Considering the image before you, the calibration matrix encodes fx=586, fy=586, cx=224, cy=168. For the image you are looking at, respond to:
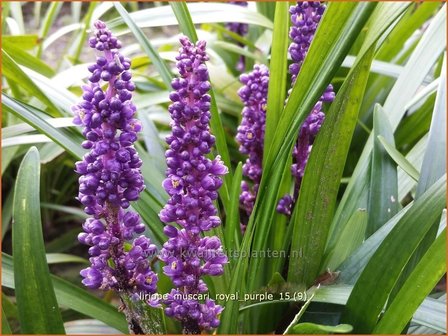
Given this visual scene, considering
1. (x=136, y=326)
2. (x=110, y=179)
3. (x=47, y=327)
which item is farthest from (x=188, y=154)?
(x=47, y=327)

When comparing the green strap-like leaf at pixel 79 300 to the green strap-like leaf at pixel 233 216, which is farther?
the green strap-like leaf at pixel 79 300

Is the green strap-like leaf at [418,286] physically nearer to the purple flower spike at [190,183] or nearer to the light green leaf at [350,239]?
the light green leaf at [350,239]

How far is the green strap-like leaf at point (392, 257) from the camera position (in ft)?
4.80

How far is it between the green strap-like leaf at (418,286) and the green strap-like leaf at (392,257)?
6 centimetres

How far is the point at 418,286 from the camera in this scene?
1.40 m

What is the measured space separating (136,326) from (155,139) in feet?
3.31

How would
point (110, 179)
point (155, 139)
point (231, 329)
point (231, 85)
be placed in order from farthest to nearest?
1. point (231, 85)
2. point (155, 139)
3. point (231, 329)
4. point (110, 179)


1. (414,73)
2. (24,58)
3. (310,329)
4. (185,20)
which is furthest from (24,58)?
(310,329)

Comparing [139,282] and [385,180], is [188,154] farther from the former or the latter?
[385,180]

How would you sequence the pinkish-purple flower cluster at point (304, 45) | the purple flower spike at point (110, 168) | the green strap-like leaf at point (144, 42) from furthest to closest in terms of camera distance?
1. the green strap-like leaf at point (144, 42)
2. the pinkish-purple flower cluster at point (304, 45)
3. the purple flower spike at point (110, 168)

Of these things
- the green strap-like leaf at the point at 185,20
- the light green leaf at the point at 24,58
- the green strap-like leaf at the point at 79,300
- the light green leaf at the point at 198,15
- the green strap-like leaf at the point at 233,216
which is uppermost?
the light green leaf at the point at 198,15

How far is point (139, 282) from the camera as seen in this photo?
141 centimetres

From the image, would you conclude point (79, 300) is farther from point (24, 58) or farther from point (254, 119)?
point (24, 58)

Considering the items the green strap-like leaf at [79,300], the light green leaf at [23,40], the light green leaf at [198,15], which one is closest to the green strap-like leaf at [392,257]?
the green strap-like leaf at [79,300]
